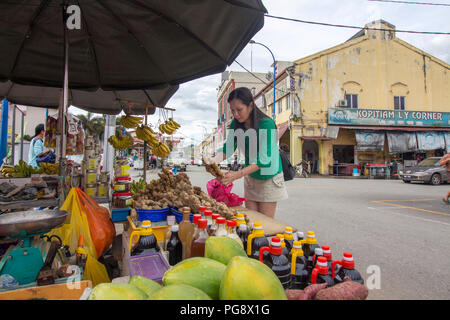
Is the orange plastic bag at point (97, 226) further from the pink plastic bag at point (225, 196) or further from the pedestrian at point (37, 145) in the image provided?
the pedestrian at point (37, 145)

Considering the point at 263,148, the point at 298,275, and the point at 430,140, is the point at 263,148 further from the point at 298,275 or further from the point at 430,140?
the point at 430,140

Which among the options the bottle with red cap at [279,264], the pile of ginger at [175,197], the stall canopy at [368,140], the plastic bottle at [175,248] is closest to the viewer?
the bottle with red cap at [279,264]

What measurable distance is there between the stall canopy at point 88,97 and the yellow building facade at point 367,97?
53.4 feet

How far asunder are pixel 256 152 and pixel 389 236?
372 cm

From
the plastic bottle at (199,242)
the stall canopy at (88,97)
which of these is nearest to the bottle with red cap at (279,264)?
the plastic bottle at (199,242)

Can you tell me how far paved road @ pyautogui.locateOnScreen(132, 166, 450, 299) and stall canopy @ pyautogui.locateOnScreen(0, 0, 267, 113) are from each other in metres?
2.54

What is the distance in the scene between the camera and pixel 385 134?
2011 centimetres

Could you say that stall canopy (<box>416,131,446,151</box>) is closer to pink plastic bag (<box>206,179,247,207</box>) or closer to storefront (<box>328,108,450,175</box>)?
storefront (<box>328,108,450,175</box>)

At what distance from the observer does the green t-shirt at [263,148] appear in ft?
8.65

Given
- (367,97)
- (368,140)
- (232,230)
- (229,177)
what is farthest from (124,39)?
(367,97)

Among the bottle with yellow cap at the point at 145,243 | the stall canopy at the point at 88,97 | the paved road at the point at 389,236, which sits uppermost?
the stall canopy at the point at 88,97

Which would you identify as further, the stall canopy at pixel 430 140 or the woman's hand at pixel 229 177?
the stall canopy at pixel 430 140
